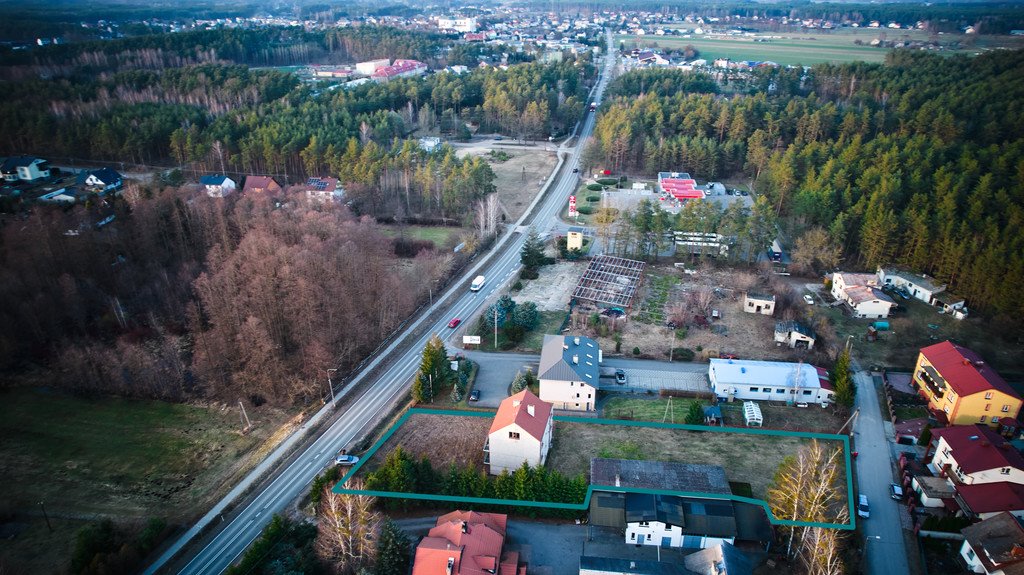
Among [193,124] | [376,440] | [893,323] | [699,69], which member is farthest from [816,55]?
[376,440]

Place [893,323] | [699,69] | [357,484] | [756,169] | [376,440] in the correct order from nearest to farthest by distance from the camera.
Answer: [357,484] < [376,440] < [893,323] < [756,169] < [699,69]

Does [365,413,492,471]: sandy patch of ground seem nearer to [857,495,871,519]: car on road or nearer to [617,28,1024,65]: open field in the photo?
[857,495,871,519]: car on road

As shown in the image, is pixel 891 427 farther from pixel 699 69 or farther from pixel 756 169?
pixel 699 69

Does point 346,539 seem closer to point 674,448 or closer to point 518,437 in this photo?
point 518,437

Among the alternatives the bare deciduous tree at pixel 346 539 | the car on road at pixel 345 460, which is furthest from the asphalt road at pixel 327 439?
the bare deciduous tree at pixel 346 539

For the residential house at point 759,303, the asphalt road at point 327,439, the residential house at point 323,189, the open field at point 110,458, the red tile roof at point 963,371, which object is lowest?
the open field at point 110,458

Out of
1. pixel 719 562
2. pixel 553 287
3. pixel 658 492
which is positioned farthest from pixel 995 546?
pixel 553 287

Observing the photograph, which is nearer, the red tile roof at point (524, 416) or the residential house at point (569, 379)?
the red tile roof at point (524, 416)

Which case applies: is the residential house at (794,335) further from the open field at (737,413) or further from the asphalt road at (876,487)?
the open field at (737,413)
